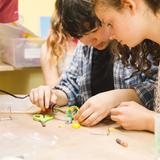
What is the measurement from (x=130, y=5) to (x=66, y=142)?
0.39 m

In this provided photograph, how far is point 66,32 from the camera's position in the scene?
1.13 meters

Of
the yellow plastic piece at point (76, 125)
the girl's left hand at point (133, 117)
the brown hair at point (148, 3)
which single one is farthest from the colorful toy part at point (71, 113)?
the brown hair at point (148, 3)

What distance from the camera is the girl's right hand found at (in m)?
1.13

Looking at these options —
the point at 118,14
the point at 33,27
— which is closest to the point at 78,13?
the point at 118,14

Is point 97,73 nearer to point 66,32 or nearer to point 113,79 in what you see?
point 113,79

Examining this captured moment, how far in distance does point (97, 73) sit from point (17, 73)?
776 mm

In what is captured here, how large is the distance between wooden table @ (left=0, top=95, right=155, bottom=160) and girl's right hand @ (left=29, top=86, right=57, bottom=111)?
0.31ft

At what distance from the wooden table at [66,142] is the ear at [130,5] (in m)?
0.34

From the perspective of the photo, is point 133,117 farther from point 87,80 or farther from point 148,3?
point 87,80

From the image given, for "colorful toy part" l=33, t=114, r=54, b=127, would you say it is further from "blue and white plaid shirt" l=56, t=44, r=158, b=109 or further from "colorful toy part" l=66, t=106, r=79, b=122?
"blue and white plaid shirt" l=56, t=44, r=158, b=109

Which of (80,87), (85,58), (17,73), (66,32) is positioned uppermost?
(66,32)

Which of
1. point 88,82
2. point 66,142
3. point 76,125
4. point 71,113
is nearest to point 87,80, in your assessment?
point 88,82

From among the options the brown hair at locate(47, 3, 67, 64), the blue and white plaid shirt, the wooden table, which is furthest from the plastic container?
the wooden table

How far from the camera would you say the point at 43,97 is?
1133mm
